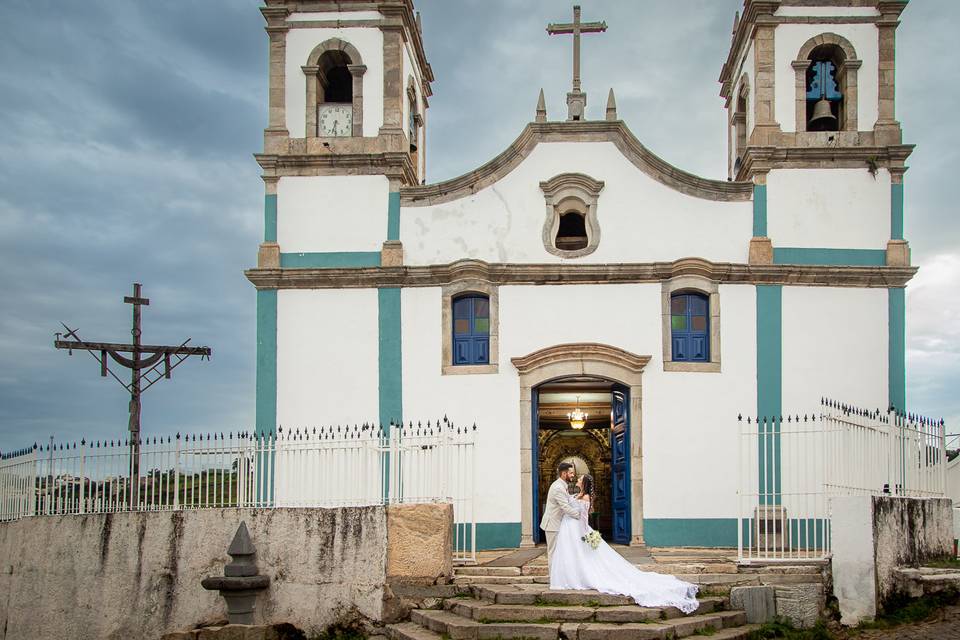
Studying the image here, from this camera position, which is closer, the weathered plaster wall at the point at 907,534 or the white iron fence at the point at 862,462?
the weathered plaster wall at the point at 907,534

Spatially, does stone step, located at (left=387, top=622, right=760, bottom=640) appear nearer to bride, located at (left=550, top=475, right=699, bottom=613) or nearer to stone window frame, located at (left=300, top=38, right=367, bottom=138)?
bride, located at (left=550, top=475, right=699, bottom=613)

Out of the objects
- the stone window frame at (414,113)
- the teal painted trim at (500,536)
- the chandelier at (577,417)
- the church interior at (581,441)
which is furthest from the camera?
the church interior at (581,441)

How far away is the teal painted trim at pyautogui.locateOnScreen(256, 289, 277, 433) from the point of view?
627 inches

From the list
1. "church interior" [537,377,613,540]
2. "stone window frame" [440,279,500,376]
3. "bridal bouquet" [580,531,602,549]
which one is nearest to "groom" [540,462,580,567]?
"bridal bouquet" [580,531,602,549]

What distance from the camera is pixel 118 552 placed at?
12.7 meters

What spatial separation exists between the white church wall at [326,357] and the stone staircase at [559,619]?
4989 millimetres

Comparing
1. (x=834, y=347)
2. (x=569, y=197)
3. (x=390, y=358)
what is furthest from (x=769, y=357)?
(x=390, y=358)

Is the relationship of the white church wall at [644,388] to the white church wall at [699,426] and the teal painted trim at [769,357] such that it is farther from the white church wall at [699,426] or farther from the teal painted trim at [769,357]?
the teal painted trim at [769,357]

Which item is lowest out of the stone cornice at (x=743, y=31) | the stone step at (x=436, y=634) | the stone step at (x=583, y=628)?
the stone step at (x=436, y=634)

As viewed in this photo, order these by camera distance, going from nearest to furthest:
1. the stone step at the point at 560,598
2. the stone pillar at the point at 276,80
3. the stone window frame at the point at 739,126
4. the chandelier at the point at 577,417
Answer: the stone step at the point at 560,598 → the stone pillar at the point at 276,80 → the stone window frame at the point at 739,126 → the chandelier at the point at 577,417

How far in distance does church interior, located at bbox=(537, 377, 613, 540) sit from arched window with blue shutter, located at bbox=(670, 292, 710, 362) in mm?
4548

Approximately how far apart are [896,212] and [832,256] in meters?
1.22

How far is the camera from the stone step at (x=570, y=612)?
412 inches

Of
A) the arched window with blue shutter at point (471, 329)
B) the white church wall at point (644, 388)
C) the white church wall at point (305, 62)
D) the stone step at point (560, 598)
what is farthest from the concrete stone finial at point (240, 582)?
the white church wall at point (305, 62)
